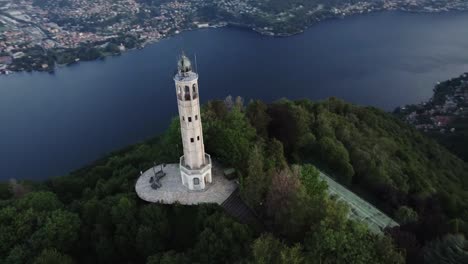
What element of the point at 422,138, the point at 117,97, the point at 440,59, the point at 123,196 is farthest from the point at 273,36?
the point at 123,196

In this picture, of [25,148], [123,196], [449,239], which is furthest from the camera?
[25,148]

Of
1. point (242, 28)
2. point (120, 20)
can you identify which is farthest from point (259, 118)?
point (120, 20)

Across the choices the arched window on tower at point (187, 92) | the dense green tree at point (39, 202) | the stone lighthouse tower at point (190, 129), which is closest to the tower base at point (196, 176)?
the stone lighthouse tower at point (190, 129)

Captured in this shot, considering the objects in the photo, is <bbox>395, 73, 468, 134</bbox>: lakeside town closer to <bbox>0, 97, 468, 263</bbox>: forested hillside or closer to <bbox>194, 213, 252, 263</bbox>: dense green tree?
<bbox>0, 97, 468, 263</bbox>: forested hillside

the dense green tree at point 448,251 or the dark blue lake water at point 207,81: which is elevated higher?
the dense green tree at point 448,251

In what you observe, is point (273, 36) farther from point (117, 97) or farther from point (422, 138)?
point (422, 138)

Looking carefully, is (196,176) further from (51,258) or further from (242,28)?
(242,28)

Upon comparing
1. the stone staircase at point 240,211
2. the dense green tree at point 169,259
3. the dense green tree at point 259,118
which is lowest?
the stone staircase at point 240,211

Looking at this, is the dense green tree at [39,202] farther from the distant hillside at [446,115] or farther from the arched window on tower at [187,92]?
the distant hillside at [446,115]
